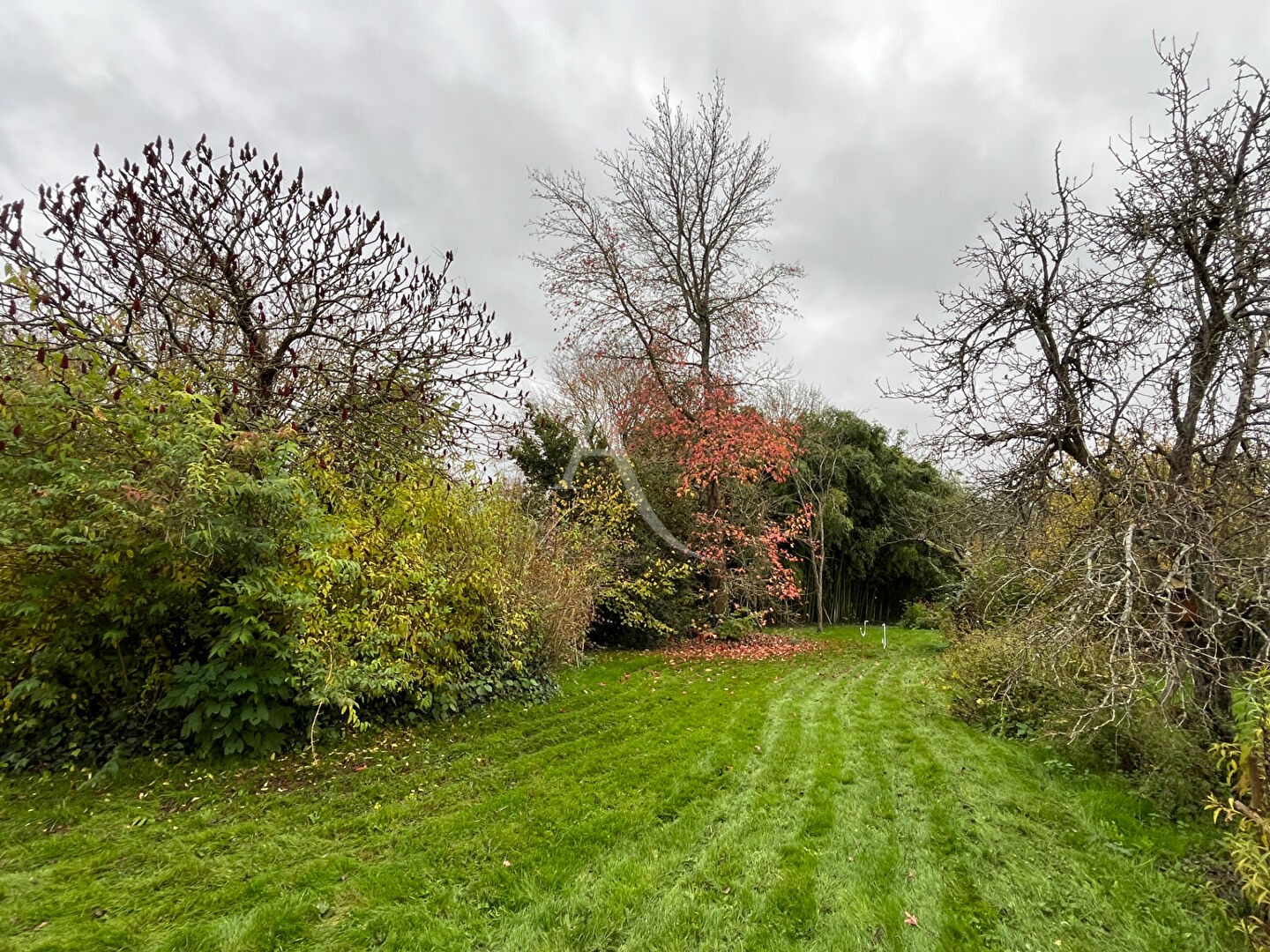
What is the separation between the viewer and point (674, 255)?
435 inches

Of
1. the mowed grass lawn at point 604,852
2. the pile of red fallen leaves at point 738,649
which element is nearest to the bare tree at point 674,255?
the pile of red fallen leaves at point 738,649

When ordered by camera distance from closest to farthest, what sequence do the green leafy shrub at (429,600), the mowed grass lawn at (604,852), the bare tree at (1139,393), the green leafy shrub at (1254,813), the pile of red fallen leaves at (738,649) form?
the green leafy shrub at (1254,813) < the mowed grass lawn at (604,852) < the bare tree at (1139,393) < the green leafy shrub at (429,600) < the pile of red fallen leaves at (738,649)

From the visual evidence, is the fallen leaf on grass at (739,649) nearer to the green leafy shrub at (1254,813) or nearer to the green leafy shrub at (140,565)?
the green leafy shrub at (140,565)

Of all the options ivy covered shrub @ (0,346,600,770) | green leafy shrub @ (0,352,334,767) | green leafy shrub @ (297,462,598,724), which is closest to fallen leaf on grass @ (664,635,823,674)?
green leafy shrub @ (297,462,598,724)

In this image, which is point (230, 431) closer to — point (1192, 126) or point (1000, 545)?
point (1000, 545)

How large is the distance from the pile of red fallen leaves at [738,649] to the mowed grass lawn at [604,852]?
4385mm

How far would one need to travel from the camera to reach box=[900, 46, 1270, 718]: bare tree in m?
2.85

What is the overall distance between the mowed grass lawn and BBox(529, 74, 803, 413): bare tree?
25.1 ft

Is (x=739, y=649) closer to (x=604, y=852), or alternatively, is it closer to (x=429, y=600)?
(x=429, y=600)

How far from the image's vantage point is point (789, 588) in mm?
10227

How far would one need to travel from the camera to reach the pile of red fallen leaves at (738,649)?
896 centimetres

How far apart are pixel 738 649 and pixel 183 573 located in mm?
8360

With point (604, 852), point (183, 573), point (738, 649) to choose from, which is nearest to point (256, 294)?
point (183, 573)

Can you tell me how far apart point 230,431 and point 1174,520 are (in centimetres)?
571
